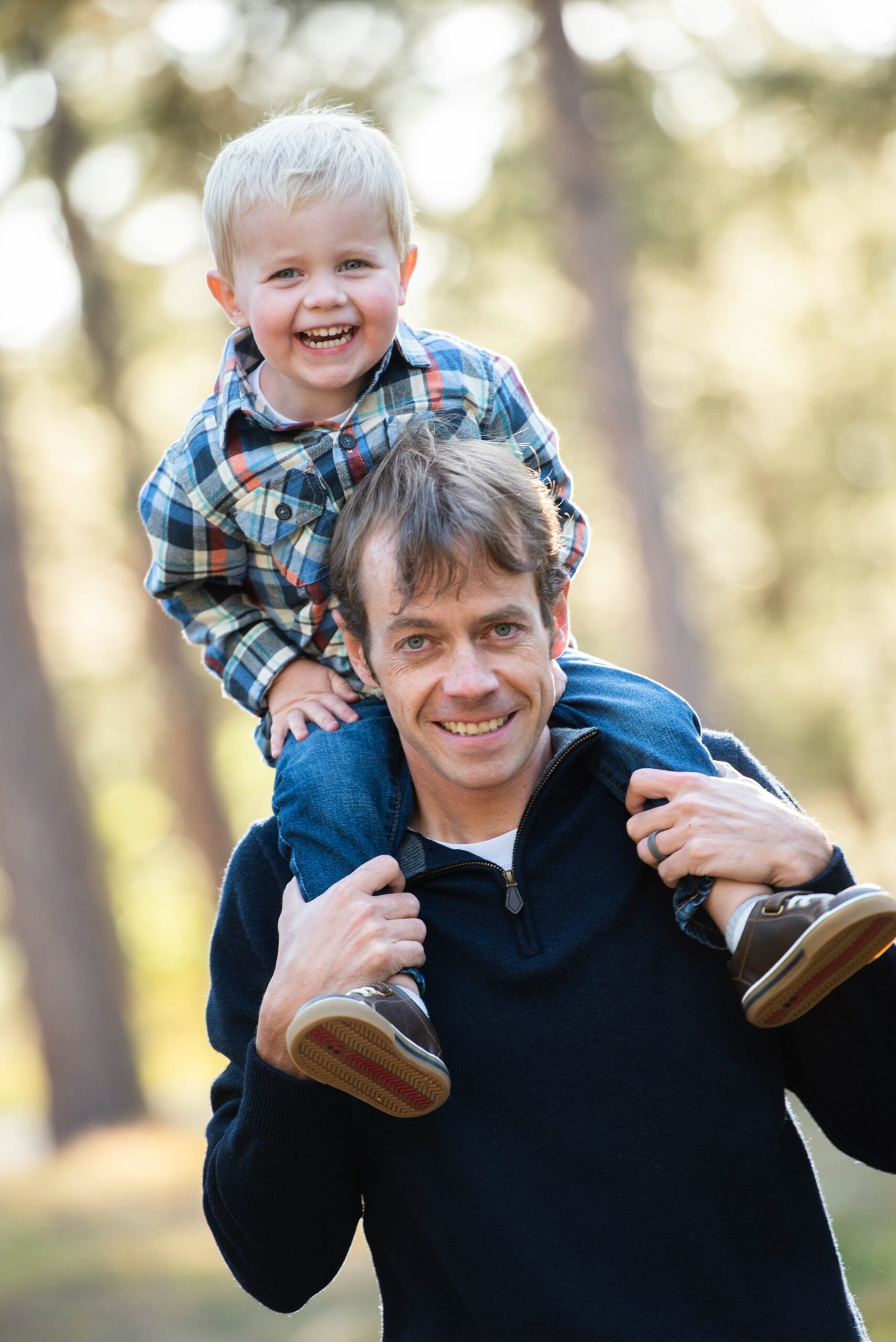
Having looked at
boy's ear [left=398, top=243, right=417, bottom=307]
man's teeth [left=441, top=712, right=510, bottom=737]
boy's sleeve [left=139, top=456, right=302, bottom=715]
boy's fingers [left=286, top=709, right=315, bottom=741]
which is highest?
boy's ear [left=398, top=243, right=417, bottom=307]

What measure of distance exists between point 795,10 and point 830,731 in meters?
8.50

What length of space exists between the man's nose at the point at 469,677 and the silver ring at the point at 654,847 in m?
0.36

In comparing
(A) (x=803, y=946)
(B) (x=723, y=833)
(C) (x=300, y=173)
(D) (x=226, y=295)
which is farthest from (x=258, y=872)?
(C) (x=300, y=173)

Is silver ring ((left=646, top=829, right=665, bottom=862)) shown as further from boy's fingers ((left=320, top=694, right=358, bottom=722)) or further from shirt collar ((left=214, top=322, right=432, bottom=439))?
shirt collar ((left=214, top=322, right=432, bottom=439))

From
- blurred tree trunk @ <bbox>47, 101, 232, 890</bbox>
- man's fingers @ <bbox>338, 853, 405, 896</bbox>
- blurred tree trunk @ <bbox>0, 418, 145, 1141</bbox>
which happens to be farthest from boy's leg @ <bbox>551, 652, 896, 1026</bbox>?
blurred tree trunk @ <bbox>47, 101, 232, 890</bbox>

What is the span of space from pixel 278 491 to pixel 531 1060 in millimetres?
1134

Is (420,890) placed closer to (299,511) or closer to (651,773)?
(651,773)

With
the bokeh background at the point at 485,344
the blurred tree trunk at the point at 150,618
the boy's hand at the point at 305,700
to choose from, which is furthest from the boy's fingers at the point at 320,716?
the blurred tree trunk at the point at 150,618

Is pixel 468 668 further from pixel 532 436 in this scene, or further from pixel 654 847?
pixel 532 436

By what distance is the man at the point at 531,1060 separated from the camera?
2.09 m

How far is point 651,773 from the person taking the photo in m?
2.25

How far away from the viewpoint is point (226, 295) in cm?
277

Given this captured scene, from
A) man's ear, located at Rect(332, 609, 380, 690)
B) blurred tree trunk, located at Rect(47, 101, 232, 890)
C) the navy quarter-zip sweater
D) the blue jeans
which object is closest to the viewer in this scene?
the navy quarter-zip sweater

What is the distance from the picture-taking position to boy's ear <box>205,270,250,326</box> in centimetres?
272
